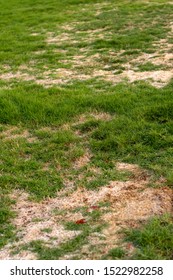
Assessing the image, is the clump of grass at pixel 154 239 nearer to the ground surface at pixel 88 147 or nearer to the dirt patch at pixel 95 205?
the ground surface at pixel 88 147

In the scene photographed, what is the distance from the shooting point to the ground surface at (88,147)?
397 cm

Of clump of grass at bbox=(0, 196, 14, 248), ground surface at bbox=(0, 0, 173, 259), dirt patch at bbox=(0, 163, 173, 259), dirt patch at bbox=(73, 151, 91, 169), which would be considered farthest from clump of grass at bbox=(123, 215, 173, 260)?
dirt patch at bbox=(73, 151, 91, 169)

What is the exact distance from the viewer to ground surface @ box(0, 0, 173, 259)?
397 centimetres

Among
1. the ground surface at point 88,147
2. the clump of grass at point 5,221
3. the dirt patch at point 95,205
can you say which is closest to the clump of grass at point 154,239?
the ground surface at point 88,147

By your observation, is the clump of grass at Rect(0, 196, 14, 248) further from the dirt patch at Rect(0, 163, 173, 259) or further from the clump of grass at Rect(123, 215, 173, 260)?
the clump of grass at Rect(123, 215, 173, 260)

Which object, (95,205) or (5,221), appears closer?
(5,221)

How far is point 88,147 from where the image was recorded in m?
5.58

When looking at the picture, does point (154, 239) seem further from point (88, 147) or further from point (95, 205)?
point (88, 147)

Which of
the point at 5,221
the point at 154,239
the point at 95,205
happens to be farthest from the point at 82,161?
the point at 154,239

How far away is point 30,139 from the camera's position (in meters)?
5.91

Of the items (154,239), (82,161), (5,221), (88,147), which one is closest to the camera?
(154,239)

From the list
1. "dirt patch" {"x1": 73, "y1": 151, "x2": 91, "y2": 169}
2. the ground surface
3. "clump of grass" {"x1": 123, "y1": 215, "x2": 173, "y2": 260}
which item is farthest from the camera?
"dirt patch" {"x1": 73, "y1": 151, "x2": 91, "y2": 169}

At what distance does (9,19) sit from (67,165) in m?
9.81

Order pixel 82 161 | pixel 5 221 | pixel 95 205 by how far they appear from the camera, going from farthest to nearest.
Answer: pixel 82 161 → pixel 95 205 → pixel 5 221
